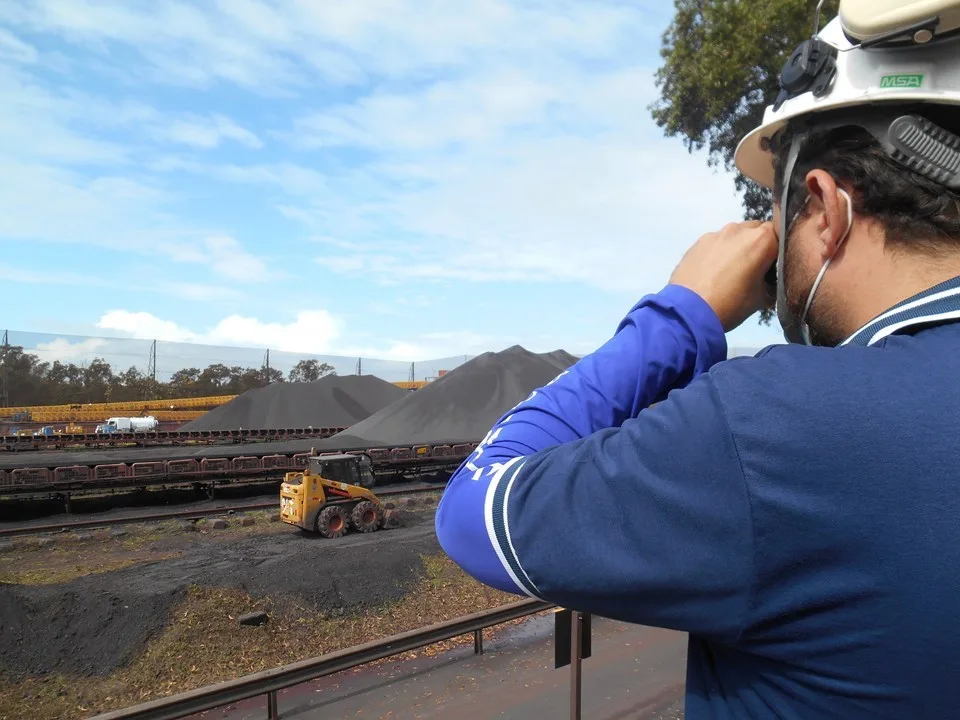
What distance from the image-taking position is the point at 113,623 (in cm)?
→ 956

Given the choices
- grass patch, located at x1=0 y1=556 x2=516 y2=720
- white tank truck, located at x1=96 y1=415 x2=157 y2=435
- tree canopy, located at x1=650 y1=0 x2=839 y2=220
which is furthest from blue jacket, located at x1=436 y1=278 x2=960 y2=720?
white tank truck, located at x1=96 y1=415 x2=157 y2=435

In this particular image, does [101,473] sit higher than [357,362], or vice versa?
[357,362]

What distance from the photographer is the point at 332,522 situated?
16453mm

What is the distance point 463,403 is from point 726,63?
22655mm

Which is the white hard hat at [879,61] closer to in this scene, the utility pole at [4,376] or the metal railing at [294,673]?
the metal railing at [294,673]

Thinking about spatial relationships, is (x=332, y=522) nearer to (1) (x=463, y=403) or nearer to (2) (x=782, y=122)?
(2) (x=782, y=122)

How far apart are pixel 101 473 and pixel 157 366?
156 feet

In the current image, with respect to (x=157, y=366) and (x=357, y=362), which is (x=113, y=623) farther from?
(x=357, y=362)

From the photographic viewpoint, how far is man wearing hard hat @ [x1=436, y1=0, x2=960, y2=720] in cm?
78

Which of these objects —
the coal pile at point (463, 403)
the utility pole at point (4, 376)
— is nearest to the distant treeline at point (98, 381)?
the utility pole at point (4, 376)

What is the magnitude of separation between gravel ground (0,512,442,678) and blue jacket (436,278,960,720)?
31.6 feet

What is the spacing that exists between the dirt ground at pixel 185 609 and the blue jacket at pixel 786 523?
344 inches

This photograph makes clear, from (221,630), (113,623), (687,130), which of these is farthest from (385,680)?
(687,130)

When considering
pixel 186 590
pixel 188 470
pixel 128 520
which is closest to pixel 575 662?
pixel 186 590
